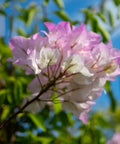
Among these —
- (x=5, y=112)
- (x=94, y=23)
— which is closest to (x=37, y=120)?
(x=5, y=112)

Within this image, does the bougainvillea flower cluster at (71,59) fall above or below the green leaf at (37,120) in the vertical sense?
above

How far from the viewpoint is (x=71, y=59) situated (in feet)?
1.56

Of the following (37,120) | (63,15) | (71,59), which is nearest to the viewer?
(71,59)

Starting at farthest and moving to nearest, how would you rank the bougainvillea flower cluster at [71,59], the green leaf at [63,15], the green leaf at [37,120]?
the green leaf at [63,15] → the green leaf at [37,120] → the bougainvillea flower cluster at [71,59]

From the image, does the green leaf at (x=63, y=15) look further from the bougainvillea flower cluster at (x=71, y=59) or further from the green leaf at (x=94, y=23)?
the bougainvillea flower cluster at (x=71, y=59)

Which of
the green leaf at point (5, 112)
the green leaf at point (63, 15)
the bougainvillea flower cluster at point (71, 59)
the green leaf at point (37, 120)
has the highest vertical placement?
the green leaf at point (63, 15)

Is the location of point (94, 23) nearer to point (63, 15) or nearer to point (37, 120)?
point (63, 15)

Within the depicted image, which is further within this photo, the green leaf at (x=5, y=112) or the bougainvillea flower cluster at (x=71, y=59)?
the green leaf at (x=5, y=112)

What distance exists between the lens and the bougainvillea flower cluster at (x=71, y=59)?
482 mm

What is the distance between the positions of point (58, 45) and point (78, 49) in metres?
0.05

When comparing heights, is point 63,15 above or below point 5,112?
above

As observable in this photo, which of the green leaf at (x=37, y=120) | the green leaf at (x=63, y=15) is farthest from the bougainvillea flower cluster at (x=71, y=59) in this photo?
the green leaf at (x=63, y=15)

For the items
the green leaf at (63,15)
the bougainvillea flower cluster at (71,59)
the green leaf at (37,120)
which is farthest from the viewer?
the green leaf at (63,15)

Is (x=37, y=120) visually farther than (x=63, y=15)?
No
